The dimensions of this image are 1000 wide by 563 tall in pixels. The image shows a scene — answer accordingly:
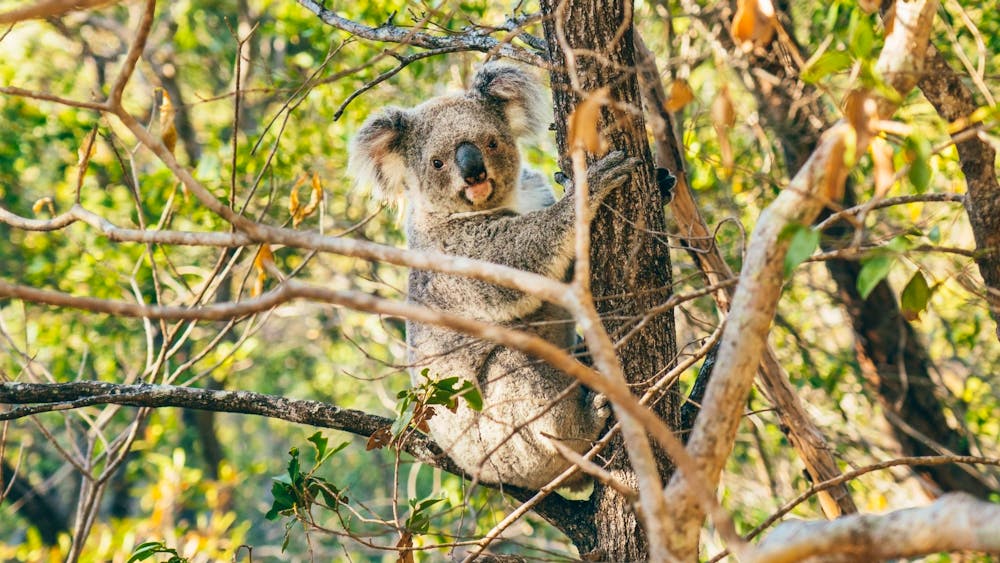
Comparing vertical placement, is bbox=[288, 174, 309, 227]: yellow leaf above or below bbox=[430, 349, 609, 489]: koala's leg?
above

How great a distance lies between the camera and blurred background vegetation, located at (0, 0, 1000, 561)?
4617mm

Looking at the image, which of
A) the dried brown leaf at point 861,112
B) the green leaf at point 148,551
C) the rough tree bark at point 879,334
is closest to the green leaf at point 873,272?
the dried brown leaf at point 861,112

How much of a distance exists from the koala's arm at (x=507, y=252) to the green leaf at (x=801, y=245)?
74.1 inches

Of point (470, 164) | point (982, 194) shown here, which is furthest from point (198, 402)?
point (982, 194)

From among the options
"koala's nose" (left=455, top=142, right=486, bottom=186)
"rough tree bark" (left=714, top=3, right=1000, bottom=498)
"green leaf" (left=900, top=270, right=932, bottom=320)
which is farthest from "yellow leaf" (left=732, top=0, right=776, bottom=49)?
"rough tree bark" (left=714, top=3, right=1000, bottom=498)

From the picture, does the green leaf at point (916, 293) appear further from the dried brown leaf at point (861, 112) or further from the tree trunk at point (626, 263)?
the tree trunk at point (626, 263)

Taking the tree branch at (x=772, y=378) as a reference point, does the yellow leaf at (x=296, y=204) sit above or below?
above

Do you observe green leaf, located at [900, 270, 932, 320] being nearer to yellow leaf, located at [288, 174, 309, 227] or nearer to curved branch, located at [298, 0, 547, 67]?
curved branch, located at [298, 0, 547, 67]

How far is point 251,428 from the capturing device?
13.6 metres

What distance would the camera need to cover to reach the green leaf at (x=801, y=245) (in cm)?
140

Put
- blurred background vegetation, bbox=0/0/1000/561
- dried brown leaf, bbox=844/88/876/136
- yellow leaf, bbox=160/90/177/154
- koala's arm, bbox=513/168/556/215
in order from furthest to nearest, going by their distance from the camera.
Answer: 1. blurred background vegetation, bbox=0/0/1000/561
2. koala's arm, bbox=513/168/556/215
3. yellow leaf, bbox=160/90/177/154
4. dried brown leaf, bbox=844/88/876/136

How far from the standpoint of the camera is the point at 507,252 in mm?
3572

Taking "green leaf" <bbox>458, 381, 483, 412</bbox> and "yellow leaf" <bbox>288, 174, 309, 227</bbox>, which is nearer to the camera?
"green leaf" <bbox>458, 381, 483, 412</bbox>

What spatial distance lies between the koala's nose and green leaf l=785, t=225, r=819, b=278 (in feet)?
8.04
